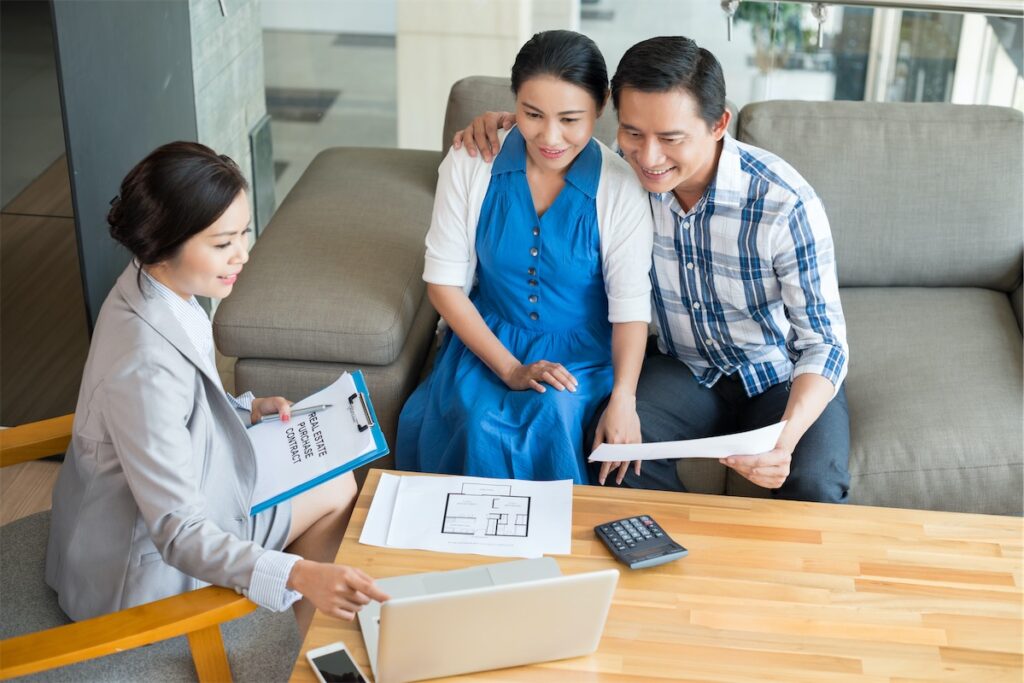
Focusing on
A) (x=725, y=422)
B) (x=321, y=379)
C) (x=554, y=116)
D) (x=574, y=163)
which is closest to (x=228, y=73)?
(x=321, y=379)

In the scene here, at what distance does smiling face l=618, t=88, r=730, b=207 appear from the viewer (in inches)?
72.4

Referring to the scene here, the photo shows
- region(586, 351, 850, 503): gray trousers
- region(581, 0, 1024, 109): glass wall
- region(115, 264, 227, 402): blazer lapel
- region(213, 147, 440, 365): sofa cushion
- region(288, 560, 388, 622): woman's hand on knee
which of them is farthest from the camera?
region(581, 0, 1024, 109): glass wall

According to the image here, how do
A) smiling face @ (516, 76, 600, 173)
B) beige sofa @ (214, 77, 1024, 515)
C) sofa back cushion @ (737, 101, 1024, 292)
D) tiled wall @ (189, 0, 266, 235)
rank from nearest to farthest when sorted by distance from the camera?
smiling face @ (516, 76, 600, 173), beige sofa @ (214, 77, 1024, 515), sofa back cushion @ (737, 101, 1024, 292), tiled wall @ (189, 0, 266, 235)

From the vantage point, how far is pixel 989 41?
3.26m

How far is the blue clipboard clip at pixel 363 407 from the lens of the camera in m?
1.77

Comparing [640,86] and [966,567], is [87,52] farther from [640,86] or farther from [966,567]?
[966,567]

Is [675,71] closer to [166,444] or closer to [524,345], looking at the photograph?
[524,345]

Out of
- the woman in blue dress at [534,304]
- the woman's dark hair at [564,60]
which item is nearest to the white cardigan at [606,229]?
the woman in blue dress at [534,304]

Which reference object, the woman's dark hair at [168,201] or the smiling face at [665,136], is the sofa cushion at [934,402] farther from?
the woman's dark hair at [168,201]

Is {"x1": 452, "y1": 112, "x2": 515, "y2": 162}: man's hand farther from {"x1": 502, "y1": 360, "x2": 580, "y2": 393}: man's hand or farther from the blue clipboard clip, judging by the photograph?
the blue clipboard clip

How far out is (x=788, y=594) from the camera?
156 cm

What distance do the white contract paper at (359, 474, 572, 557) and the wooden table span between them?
22 mm

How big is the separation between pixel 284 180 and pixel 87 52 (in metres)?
1.53

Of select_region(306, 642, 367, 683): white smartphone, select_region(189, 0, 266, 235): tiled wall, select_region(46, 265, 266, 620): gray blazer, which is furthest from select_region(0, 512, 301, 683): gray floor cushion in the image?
select_region(189, 0, 266, 235): tiled wall
